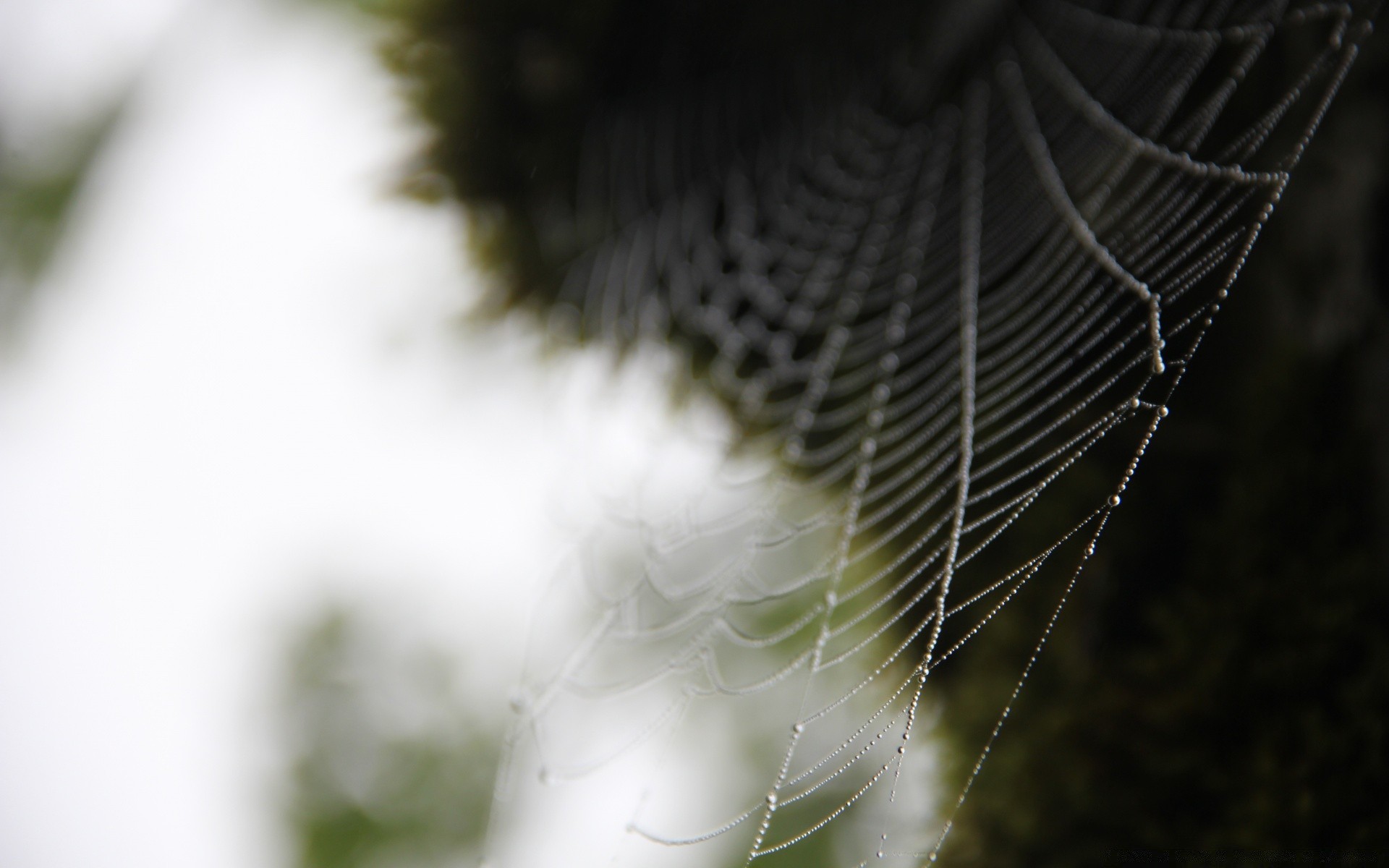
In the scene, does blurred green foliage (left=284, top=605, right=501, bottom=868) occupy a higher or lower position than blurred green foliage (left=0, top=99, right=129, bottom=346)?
lower

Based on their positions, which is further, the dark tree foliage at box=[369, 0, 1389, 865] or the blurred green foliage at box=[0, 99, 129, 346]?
the blurred green foliage at box=[0, 99, 129, 346]

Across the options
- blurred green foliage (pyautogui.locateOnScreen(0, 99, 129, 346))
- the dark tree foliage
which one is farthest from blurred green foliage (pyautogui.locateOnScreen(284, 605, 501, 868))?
the dark tree foliage

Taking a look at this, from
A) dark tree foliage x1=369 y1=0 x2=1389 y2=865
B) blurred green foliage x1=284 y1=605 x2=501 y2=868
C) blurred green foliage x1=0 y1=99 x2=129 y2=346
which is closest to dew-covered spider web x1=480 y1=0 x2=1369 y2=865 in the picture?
dark tree foliage x1=369 y1=0 x2=1389 y2=865

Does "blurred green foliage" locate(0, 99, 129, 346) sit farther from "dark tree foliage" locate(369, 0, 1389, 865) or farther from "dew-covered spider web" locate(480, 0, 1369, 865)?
"dark tree foliage" locate(369, 0, 1389, 865)

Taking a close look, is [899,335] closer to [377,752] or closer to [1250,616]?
[1250,616]

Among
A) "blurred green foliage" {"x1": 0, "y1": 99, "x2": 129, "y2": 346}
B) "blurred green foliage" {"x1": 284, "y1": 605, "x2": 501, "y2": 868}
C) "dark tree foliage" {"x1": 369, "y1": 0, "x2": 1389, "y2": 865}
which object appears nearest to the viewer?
"dark tree foliage" {"x1": 369, "y1": 0, "x2": 1389, "y2": 865}

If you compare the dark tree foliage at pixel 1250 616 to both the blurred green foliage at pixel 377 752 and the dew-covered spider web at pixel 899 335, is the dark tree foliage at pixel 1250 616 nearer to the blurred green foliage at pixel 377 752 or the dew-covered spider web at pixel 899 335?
the dew-covered spider web at pixel 899 335

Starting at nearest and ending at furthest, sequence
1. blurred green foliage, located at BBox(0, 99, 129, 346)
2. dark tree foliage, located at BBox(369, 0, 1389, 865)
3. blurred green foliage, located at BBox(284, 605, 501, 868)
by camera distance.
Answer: dark tree foliage, located at BBox(369, 0, 1389, 865) → blurred green foliage, located at BBox(0, 99, 129, 346) → blurred green foliage, located at BBox(284, 605, 501, 868)

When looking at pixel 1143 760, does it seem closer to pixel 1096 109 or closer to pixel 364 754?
pixel 1096 109

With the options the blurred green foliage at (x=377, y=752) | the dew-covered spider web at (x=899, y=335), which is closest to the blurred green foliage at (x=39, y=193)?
the dew-covered spider web at (x=899, y=335)
